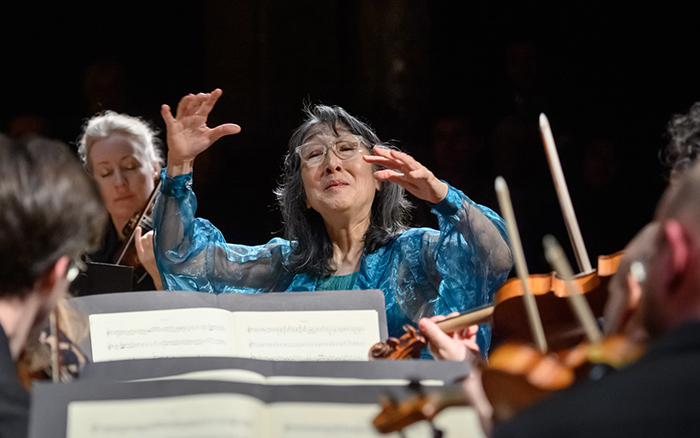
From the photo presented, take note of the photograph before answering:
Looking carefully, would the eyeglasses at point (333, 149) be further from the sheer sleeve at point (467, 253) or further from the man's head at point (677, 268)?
the man's head at point (677, 268)

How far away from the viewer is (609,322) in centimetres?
69

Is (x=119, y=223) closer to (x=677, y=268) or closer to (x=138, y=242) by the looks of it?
(x=138, y=242)

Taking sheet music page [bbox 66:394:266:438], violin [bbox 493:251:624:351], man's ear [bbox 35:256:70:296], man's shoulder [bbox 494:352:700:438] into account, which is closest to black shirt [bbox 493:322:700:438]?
man's shoulder [bbox 494:352:700:438]

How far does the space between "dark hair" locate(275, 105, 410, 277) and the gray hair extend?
61cm

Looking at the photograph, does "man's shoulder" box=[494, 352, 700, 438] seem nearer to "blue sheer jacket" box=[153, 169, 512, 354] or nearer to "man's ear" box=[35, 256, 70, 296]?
"man's ear" box=[35, 256, 70, 296]

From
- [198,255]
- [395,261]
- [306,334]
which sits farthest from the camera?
[198,255]

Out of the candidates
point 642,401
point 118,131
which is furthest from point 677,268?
point 118,131

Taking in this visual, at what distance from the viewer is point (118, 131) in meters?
2.21

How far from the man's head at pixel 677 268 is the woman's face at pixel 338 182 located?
1168 millimetres

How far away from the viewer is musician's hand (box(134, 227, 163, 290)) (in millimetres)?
2035

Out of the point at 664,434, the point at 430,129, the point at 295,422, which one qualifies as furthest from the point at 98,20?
the point at 664,434

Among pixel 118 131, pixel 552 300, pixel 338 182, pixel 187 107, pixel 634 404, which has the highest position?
pixel 118 131

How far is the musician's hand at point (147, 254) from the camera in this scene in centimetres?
204

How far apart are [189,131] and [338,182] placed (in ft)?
1.47
